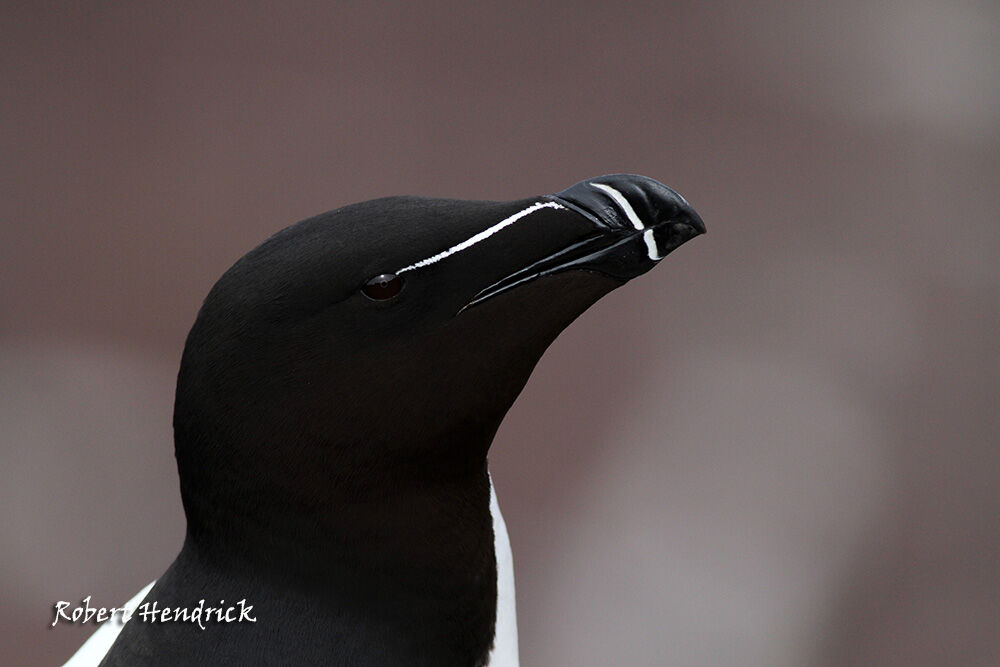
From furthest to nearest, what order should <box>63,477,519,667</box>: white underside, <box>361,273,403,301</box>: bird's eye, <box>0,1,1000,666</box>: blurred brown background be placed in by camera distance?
<box>0,1,1000,666</box>: blurred brown background
<box>63,477,519,667</box>: white underside
<box>361,273,403,301</box>: bird's eye

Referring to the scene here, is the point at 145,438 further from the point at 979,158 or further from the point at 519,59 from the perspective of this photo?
the point at 979,158

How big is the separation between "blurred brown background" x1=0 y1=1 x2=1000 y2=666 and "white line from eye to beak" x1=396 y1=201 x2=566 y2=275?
6.07ft

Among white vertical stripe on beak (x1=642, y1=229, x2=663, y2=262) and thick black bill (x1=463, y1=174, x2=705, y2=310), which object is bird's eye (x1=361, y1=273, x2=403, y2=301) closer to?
thick black bill (x1=463, y1=174, x2=705, y2=310)

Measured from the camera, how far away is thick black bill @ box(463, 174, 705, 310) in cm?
96

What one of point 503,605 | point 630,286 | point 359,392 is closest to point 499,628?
point 503,605

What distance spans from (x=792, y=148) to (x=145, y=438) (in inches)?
75.3

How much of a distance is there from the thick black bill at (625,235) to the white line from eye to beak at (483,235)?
3 cm

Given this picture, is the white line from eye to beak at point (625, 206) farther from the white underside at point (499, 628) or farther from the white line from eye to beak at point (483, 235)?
the white underside at point (499, 628)

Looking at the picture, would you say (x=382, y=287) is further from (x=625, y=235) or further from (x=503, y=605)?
(x=503, y=605)

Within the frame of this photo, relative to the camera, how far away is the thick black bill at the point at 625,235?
3.14ft

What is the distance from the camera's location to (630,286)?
314 cm

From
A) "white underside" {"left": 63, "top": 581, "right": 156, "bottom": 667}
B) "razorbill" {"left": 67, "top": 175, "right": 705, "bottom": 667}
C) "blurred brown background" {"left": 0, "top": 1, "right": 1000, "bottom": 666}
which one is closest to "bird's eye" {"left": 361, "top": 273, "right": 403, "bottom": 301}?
"razorbill" {"left": 67, "top": 175, "right": 705, "bottom": 667}

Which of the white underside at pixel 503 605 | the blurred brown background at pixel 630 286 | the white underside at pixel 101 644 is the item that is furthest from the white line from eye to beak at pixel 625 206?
the blurred brown background at pixel 630 286

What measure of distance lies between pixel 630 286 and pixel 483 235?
2.21 metres
